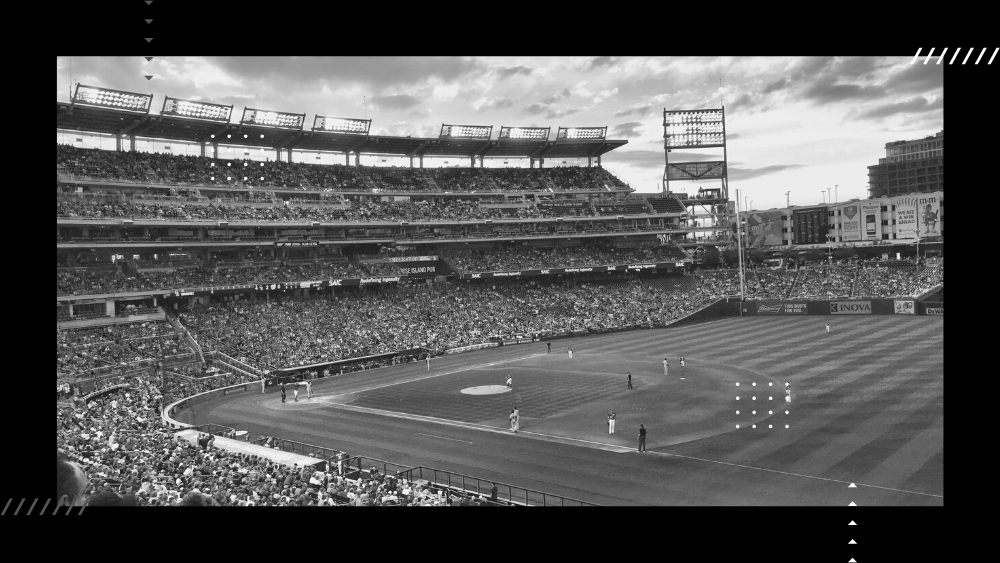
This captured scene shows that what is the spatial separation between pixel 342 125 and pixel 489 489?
165 feet

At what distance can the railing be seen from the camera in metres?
16.0

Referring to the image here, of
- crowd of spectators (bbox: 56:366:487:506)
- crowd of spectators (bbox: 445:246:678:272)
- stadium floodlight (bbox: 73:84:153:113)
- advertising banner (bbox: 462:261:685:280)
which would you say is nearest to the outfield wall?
advertising banner (bbox: 462:261:685:280)

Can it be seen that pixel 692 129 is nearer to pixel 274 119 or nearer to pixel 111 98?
pixel 274 119

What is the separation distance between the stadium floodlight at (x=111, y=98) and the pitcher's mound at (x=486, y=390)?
3613 centimetres

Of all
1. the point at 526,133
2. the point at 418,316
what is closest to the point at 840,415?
the point at 418,316

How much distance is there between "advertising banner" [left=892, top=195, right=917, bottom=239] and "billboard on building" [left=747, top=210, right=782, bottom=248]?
19000 mm

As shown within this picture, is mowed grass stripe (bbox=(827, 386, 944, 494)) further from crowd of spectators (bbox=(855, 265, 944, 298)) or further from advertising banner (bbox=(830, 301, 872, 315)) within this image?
crowd of spectators (bbox=(855, 265, 944, 298))

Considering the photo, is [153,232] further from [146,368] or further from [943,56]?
[943,56]

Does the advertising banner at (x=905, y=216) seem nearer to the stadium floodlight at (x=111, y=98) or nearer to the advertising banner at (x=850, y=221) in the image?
the advertising banner at (x=850, y=221)

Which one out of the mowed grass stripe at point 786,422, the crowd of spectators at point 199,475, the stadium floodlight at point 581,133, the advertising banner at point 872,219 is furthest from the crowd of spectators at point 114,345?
the advertising banner at point 872,219

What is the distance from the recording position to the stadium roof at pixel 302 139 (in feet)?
160

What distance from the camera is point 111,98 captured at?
47875 mm

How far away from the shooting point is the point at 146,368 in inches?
1385

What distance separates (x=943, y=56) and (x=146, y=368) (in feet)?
127
